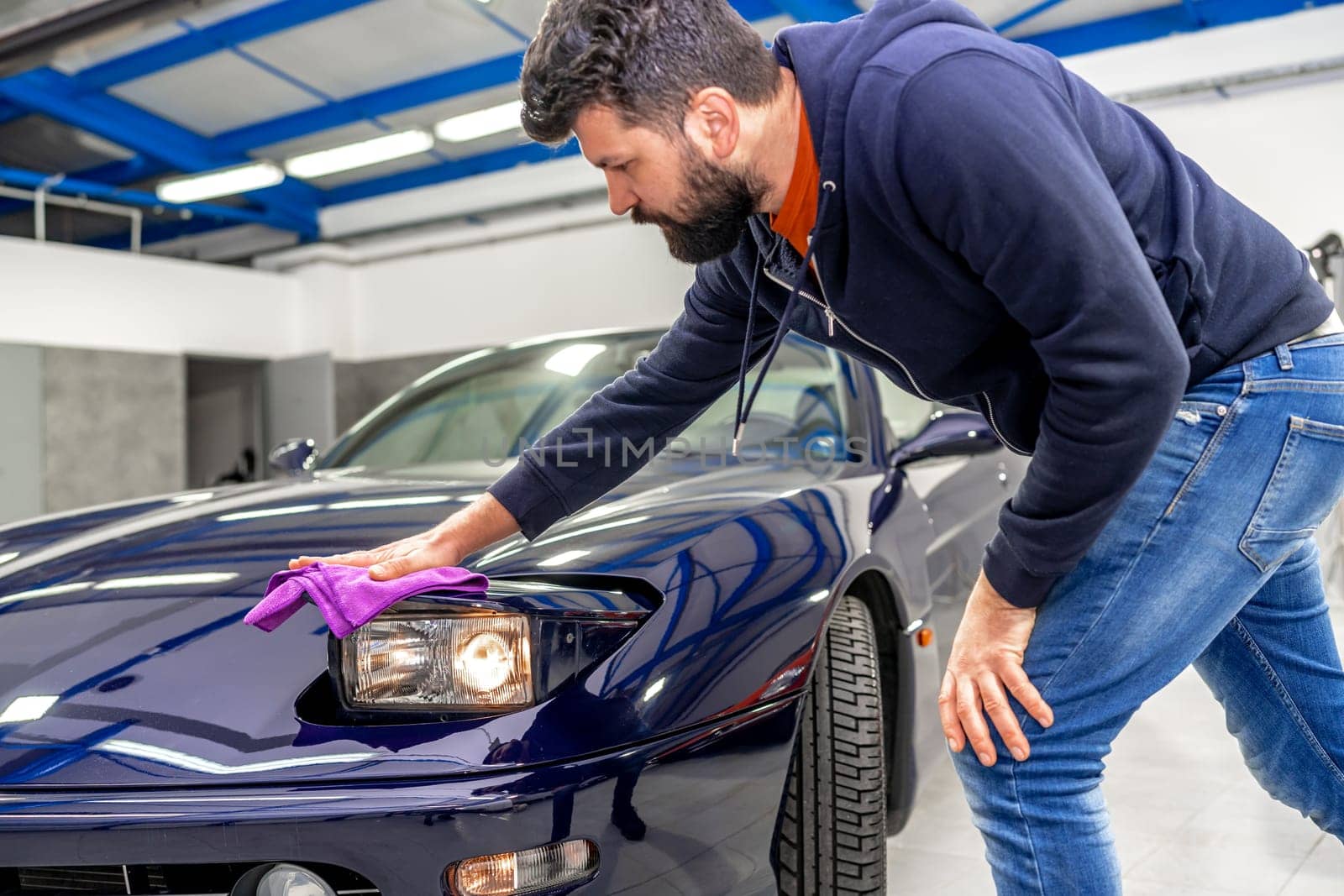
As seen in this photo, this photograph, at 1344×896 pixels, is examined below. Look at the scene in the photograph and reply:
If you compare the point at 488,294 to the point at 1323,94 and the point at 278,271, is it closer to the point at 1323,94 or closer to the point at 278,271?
the point at 278,271

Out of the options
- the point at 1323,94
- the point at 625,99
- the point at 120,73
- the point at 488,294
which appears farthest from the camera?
the point at 488,294

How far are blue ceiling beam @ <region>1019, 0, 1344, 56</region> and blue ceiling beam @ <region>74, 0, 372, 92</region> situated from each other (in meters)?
4.91

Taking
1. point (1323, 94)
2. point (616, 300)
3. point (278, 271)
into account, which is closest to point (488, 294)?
point (616, 300)

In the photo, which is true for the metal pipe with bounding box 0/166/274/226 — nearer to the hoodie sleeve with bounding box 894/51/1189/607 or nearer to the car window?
the car window

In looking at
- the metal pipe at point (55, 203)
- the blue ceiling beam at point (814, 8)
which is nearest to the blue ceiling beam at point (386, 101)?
the blue ceiling beam at point (814, 8)

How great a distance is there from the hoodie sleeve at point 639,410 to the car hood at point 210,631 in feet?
0.20

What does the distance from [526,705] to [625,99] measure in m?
0.63

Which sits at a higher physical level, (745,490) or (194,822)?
(745,490)

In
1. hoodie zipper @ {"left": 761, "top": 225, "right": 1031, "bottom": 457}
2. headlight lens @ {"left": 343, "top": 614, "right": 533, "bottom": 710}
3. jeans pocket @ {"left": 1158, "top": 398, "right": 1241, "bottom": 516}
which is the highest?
hoodie zipper @ {"left": 761, "top": 225, "right": 1031, "bottom": 457}

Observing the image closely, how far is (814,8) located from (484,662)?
21.8 ft

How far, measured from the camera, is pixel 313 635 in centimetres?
128

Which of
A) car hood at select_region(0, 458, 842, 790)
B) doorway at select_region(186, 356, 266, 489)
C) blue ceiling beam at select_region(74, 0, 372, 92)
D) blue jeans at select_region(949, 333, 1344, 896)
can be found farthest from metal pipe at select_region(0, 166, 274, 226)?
blue jeans at select_region(949, 333, 1344, 896)

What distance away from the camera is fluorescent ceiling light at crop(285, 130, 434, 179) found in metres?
9.37

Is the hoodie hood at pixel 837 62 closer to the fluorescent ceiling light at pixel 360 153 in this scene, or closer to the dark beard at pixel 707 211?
the dark beard at pixel 707 211
